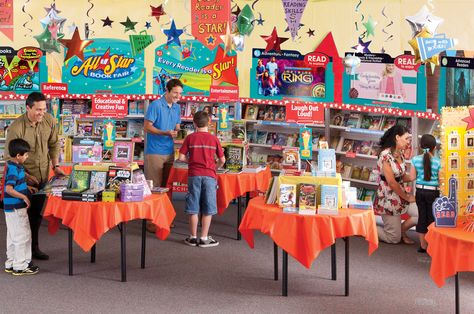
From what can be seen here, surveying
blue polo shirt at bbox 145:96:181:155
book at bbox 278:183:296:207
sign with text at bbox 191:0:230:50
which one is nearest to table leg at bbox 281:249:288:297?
book at bbox 278:183:296:207

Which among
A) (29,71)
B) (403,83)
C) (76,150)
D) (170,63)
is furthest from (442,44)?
(29,71)

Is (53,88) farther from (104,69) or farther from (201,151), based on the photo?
(201,151)

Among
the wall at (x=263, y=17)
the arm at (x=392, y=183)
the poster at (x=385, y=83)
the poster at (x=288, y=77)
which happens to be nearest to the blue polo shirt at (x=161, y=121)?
the poster at (x=288, y=77)

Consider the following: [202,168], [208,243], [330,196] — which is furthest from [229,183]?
[330,196]

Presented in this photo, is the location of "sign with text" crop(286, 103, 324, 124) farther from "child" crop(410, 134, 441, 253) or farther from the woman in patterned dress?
"child" crop(410, 134, 441, 253)

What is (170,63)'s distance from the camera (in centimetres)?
1089

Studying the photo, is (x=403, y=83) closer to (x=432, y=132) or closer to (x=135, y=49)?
(x=432, y=132)

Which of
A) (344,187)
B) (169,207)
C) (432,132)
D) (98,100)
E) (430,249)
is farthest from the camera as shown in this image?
(98,100)

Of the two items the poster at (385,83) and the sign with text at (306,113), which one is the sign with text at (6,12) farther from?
the poster at (385,83)

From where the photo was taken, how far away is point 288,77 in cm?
1039

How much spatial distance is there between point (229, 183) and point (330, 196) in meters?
2.54

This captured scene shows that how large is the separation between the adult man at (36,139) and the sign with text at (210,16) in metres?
2.86

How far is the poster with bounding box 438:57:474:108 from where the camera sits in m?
8.12

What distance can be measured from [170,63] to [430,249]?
21.1 feet
